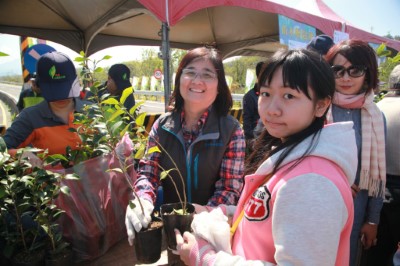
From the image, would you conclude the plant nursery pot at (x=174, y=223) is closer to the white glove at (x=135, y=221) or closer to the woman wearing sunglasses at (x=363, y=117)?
the white glove at (x=135, y=221)

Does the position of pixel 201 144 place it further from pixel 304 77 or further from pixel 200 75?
pixel 304 77

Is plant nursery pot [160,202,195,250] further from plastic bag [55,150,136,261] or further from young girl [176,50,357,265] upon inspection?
plastic bag [55,150,136,261]

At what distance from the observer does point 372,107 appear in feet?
5.25

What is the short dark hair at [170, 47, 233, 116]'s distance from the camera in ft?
5.01

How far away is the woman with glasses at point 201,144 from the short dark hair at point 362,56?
68 cm

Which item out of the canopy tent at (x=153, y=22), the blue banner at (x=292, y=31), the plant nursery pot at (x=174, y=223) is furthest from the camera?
the blue banner at (x=292, y=31)

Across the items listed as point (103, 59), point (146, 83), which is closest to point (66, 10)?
point (103, 59)

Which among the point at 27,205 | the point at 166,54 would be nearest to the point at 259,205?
the point at 27,205

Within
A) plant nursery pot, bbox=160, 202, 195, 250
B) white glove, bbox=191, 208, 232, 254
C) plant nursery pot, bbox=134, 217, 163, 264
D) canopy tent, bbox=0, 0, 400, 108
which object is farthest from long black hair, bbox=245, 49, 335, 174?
canopy tent, bbox=0, 0, 400, 108

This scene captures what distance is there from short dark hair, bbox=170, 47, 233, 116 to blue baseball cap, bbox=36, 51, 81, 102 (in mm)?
603

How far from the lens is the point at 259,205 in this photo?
2.56 feet

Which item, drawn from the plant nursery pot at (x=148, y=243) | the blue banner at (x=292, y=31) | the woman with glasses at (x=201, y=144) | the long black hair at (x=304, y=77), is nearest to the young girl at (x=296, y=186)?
the long black hair at (x=304, y=77)

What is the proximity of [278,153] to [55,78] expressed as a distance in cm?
135

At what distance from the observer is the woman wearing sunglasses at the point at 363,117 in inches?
61.2
